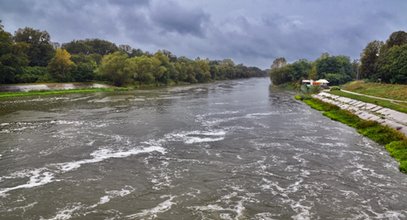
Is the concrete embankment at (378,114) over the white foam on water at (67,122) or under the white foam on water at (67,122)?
over

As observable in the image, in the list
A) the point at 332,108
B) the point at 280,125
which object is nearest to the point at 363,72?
the point at 332,108

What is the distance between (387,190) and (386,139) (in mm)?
11503

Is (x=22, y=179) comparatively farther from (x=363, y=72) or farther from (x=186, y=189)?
(x=363, y=72)

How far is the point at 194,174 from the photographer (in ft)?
57.4

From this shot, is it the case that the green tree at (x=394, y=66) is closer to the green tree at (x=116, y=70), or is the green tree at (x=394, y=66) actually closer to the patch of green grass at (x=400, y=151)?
the patch of green grass at (x=400, y=151)

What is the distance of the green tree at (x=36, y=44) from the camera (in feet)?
350

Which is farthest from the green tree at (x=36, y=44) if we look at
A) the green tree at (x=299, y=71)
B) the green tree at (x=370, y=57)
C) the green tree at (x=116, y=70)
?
the green tree at (x=370, y=57)

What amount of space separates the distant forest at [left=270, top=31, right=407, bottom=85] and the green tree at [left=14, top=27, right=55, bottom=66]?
78.4 meters

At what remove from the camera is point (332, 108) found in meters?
46.1

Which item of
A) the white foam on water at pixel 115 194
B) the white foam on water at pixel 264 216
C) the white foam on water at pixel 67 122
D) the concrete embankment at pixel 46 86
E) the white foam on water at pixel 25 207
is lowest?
the white foam on water at pixel 264 216

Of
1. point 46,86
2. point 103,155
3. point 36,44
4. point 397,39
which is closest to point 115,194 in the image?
point 103,155

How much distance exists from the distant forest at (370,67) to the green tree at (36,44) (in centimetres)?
7840

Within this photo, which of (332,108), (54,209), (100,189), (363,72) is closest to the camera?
(54,209)

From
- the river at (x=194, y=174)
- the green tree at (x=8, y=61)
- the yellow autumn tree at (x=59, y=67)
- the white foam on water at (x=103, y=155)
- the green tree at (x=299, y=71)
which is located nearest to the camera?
the river at (x=194, y=174)
